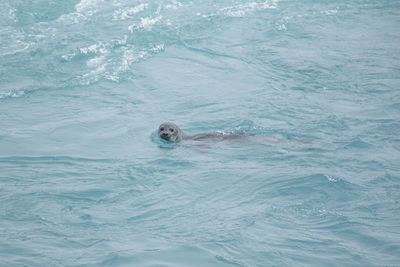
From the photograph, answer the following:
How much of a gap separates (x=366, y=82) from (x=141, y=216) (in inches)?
325

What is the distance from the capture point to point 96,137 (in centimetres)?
1102

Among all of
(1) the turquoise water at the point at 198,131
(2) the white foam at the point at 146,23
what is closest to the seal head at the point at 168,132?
(1) the turquoise water at the point at 198,131

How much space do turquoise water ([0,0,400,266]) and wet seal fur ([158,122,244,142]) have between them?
0.22 meters

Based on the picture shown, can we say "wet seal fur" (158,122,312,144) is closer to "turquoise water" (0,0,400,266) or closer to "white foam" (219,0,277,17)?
"turquoise water" (0,0,400,266)

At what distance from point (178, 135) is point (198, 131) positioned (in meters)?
0.82

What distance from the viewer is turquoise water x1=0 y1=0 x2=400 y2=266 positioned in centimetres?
709

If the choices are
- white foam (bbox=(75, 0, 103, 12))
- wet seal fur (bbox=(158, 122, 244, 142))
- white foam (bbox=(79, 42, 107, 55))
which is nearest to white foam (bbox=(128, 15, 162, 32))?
white foam (bbox=(79, 42, 107, 55))

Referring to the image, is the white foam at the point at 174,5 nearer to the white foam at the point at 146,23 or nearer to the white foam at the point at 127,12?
the white foam at the point at 127,12

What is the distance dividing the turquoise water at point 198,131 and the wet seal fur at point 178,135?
220 mm

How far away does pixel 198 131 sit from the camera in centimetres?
1165

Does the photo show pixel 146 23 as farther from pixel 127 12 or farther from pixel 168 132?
pixel 168 132

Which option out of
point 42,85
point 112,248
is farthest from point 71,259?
point 42,85

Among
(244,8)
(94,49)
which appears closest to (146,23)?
(94,49)

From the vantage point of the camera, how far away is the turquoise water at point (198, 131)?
7090 millimetres
